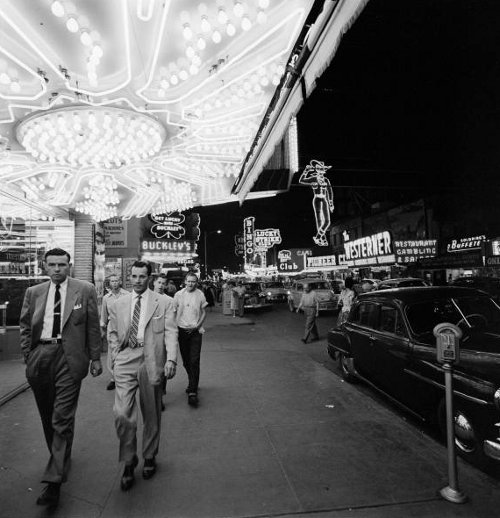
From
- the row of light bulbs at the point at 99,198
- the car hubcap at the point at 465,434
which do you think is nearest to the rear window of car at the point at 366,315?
the car hubcap at the point at 465,434

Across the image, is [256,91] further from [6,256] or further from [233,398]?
[6,256]

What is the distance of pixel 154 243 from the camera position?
19.2 metres

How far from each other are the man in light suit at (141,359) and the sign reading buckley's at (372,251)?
14.0 metres

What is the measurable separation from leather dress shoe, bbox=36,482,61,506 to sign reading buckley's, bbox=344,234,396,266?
1498 cm

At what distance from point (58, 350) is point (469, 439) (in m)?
3.85

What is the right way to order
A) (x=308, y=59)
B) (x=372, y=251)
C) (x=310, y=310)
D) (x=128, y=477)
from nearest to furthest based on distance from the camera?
(x=128, y=477) < (x=308, y=59) < (x=310, y=310) < (x=372, y=251)

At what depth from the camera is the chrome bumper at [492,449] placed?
10.0 ft

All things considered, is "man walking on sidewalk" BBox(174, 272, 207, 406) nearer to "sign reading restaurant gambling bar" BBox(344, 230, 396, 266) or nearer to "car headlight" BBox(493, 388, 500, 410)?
"car headlight" BBox(493, 388, 500, 410)

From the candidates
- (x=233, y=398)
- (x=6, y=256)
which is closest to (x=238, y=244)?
(x=6, y=256)

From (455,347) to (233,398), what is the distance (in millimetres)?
3584

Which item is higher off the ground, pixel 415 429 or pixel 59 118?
pixel 59 118

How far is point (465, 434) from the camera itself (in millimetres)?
3512

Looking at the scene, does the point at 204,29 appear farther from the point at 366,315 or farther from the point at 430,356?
the point at 366,315

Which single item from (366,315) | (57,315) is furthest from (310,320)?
(57,315)
